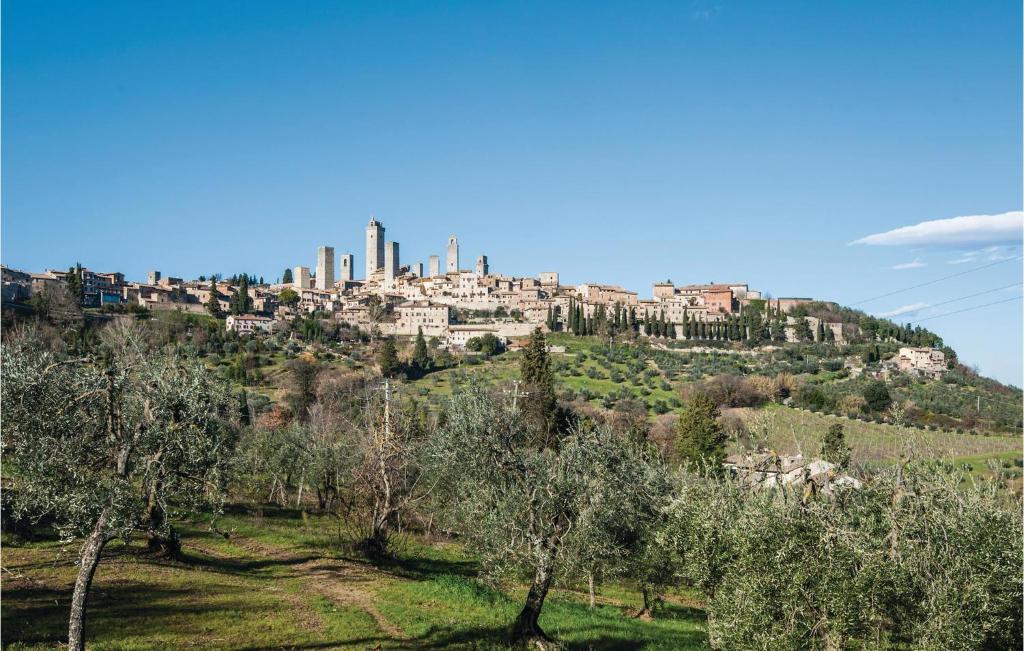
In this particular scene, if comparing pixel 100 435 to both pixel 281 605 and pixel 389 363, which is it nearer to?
pixel 281 605

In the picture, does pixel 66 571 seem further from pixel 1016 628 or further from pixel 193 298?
pixel 193 298

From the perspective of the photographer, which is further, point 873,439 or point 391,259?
point 391,259

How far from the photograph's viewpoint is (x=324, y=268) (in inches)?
6432

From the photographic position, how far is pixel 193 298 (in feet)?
355

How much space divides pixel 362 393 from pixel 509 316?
70.3m

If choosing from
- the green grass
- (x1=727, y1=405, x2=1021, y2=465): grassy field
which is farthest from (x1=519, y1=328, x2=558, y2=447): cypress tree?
the green grass

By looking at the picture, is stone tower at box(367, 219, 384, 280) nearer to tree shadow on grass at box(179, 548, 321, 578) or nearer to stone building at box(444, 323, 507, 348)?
stone building at box(444, 323, 507, 348)

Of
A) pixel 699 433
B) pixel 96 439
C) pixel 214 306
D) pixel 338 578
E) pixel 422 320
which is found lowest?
pixel 338 578

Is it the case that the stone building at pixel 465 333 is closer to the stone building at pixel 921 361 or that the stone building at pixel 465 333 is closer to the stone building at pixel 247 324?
the stone building at pixel 247 324

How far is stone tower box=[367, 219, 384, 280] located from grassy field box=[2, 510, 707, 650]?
154 m

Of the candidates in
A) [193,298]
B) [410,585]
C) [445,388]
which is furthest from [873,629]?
[193,298]

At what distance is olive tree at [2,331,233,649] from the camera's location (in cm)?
1012

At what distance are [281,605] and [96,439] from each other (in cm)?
521

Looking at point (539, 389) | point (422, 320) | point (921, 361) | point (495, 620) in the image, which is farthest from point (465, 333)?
point (495, 620)
